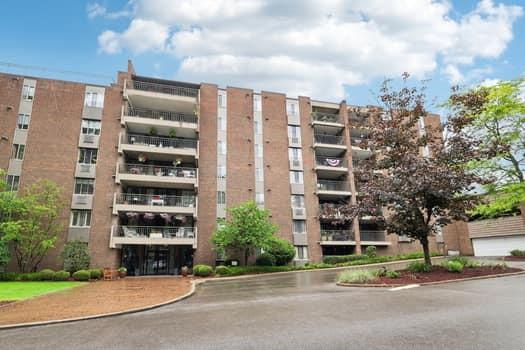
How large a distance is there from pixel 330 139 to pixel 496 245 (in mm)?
19503

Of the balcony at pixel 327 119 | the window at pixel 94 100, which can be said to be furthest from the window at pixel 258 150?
the window at pixel 94 100

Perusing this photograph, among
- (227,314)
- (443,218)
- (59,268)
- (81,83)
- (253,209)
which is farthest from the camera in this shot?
(81,83)

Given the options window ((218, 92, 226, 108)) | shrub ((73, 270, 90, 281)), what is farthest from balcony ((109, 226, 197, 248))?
window ((218, 92, 226, 108))

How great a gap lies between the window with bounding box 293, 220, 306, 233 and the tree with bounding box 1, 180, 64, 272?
68.5ft

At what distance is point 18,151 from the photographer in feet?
87.5

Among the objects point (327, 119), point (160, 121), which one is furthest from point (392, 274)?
point (327, 119)

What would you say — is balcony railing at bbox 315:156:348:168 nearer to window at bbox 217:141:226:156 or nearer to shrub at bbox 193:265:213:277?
window at bbox 217:141:226:156

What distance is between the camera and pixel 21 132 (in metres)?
27.1

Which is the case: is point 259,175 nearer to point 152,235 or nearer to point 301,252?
point 301,252

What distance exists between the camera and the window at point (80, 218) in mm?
26156

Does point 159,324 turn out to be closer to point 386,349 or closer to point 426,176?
point 386,349

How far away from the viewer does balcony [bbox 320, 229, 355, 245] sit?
31.9 m

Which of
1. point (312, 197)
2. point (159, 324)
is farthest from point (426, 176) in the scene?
point (312, 197)

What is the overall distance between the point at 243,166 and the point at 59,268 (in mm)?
17990
